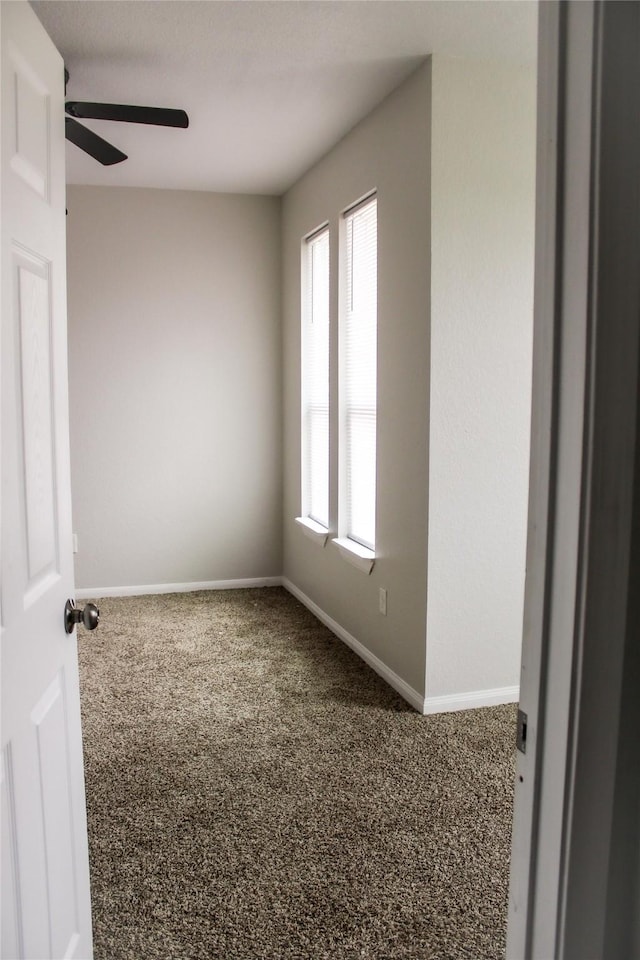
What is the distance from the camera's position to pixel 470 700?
3322 millimetres

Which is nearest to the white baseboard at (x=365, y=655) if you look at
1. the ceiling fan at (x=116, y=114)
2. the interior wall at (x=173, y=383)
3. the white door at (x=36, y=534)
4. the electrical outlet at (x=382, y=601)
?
the electrical outlet at (x=382, y=601)

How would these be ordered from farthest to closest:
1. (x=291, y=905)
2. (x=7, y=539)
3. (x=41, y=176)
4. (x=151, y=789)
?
1. (x=151, y=789)
2. (x=291, y=905)
3. (x=41, y=176)
4. (x=7, y=539)

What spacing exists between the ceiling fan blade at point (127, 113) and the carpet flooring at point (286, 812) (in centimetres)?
243

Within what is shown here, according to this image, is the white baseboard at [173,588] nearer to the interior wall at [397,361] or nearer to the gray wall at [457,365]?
the interior wall at [397,361]

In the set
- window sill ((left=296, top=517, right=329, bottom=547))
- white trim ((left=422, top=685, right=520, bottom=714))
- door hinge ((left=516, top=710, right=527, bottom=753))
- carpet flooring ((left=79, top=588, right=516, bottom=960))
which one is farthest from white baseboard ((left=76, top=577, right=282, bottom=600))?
door hinge ((left=516, top=710, right=527, bottom=753))

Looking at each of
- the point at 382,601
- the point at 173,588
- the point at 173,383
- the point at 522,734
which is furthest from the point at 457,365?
the point at 173,588

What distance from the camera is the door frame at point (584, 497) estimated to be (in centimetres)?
88

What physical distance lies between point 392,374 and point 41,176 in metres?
2.26

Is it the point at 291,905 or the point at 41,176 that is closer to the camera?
the point at 41,176

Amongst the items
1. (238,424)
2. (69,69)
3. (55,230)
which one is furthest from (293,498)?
(55,230)

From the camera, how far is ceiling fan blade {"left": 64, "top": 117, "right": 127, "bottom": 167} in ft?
10.2

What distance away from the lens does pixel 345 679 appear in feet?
12.0

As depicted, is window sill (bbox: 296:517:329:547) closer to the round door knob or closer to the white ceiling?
the white ceiling

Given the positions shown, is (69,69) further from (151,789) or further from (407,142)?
(151,789)
